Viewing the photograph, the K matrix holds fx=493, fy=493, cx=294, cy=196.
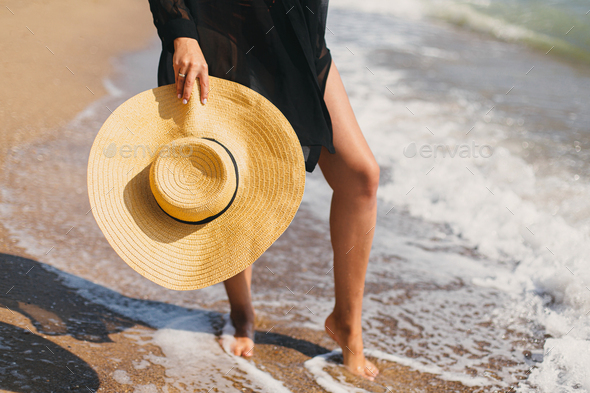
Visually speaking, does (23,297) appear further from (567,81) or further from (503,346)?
(567,81)

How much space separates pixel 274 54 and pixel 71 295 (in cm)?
125

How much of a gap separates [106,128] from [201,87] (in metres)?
0.29

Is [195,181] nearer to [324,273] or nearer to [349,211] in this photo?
[349,211]

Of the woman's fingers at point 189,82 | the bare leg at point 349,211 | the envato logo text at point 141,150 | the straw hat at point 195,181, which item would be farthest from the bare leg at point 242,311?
the woman's fingers at point 189,82

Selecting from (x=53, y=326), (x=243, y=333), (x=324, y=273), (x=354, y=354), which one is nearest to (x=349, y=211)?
(x=354, y=354)

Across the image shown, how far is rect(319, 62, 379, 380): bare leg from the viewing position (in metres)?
1.60

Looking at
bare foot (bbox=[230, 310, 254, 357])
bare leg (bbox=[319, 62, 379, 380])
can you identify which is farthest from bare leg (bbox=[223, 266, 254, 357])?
bare leg (bbox=[319, 62, 379, 380])

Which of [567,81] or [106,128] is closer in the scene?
[106,128]

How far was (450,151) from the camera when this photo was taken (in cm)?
404

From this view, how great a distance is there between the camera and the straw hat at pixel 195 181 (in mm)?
1373

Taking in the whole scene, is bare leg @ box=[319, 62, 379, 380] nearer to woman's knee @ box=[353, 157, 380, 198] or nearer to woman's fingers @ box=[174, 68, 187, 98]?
woman's knee @ box=[353, 157, 380, 198]

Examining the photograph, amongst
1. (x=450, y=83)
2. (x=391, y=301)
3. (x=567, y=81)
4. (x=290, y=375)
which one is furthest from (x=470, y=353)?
(x=567, y=81)

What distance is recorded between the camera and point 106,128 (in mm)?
1396

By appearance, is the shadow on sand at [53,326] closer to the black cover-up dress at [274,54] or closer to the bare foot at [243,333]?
the bare foot at [243,333]
